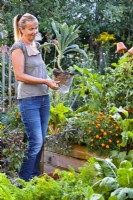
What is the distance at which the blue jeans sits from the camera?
2.88 metres

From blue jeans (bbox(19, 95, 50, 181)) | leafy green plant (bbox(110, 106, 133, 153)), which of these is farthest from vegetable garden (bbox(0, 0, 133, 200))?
blue jeans (bbox(19, 95, 50, 181))

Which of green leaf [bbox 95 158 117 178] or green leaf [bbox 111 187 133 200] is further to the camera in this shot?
green leaf [bbox 95 158 117 178]

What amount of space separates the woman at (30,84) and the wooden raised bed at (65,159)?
1.30 feet

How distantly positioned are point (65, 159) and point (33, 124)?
0.58m

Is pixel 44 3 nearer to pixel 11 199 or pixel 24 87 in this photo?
pixel 24 87

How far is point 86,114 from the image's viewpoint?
3.36 meters

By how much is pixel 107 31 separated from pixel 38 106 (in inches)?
133

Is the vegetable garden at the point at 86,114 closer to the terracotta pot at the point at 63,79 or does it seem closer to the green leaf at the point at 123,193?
the green leaf at the point at 123,193

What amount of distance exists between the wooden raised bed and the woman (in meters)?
0.39

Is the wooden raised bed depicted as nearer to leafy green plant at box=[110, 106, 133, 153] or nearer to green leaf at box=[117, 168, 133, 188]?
leafy green plant at box=[110, 106, 133, 153]

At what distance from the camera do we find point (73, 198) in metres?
1.56

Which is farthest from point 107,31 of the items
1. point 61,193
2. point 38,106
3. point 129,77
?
point 61,193

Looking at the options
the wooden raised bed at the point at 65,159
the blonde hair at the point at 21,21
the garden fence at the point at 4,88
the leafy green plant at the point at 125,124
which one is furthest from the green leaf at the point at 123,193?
the garden fence at the point at 4,88

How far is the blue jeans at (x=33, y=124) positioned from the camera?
2877 millimetres
